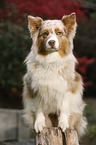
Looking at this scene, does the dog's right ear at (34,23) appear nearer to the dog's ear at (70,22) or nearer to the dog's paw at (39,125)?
the dog's ear at (70,22)

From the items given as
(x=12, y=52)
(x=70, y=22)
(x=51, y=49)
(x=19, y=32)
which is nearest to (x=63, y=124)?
(x=51, y=49)

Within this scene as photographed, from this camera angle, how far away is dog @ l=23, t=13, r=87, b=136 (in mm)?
3287

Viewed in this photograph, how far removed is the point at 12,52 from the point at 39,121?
15.6ft

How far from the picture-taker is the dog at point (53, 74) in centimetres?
329

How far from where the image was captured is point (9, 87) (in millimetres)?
9031

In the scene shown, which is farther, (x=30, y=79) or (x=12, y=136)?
(x=12, y=136)

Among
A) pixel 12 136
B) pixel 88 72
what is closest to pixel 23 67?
pixel 12 136

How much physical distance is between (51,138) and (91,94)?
28.7 feet

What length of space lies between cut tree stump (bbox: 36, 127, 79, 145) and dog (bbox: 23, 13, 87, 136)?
0.12 metres

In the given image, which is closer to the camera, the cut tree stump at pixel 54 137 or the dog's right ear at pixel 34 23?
the cut tree stump at pixel 54 137

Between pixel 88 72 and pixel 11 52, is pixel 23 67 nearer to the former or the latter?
pixel 11 52

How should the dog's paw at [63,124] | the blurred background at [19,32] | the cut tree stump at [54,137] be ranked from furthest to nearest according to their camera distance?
1. the blurred background at [19,32]
2. the dog's paw at [63,124]
3. the cut tree stump at [54,137]

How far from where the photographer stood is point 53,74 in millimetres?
3316

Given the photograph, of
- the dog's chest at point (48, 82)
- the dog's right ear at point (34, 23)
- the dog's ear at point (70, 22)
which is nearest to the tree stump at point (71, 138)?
the dog's chest at point (48, 82)
